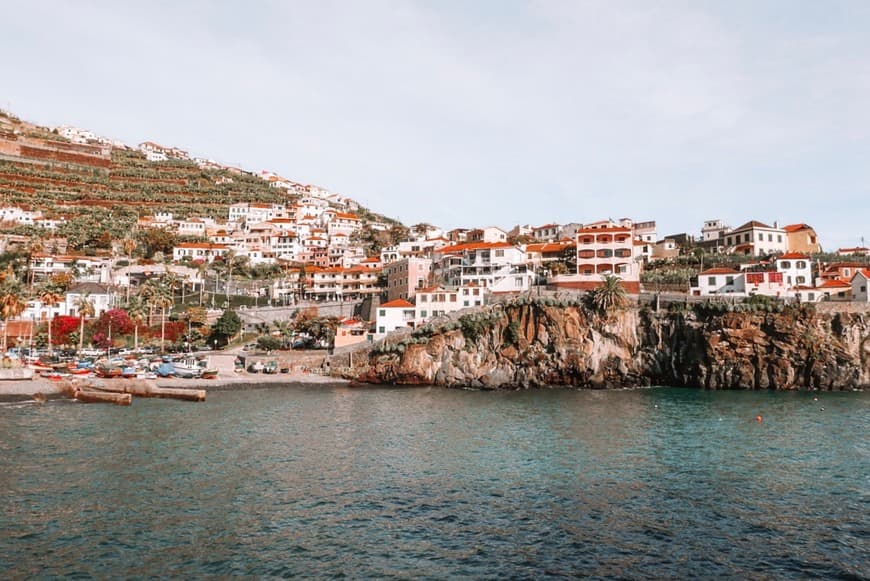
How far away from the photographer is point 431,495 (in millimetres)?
26797

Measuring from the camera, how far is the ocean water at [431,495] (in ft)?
65.4

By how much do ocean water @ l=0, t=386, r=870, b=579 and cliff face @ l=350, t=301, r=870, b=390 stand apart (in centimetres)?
2167

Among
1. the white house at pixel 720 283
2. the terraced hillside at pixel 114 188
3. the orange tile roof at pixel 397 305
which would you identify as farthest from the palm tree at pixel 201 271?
the white house at pixel 720 283

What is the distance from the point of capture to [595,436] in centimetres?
→ 3984

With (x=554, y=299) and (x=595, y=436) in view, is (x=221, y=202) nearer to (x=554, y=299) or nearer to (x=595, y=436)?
(x=554, y=299)

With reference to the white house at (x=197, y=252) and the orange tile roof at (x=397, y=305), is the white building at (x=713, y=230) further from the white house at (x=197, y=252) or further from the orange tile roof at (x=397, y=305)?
the white house at (x=197, y=252)

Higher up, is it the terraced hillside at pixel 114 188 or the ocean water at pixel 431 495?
the terraced hillside at pixel 114 188

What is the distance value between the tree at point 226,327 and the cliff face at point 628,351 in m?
23.1

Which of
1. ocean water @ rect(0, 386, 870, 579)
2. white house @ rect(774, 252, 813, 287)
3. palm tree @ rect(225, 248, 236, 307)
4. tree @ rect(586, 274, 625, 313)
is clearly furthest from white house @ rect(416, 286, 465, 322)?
white house @ rect(774, 252, 813, 287)

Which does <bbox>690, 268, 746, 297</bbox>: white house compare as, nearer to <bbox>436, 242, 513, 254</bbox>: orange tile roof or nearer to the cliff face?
the cliff face

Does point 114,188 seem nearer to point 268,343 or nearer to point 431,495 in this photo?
point 268,343

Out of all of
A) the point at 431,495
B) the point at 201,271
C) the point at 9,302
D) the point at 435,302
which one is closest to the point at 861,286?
the point at 435,302

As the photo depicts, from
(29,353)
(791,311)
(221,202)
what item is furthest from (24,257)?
(791,311)

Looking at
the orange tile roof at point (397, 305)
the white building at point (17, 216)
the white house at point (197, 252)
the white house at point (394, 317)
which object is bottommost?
the white house at point (394, 317)
